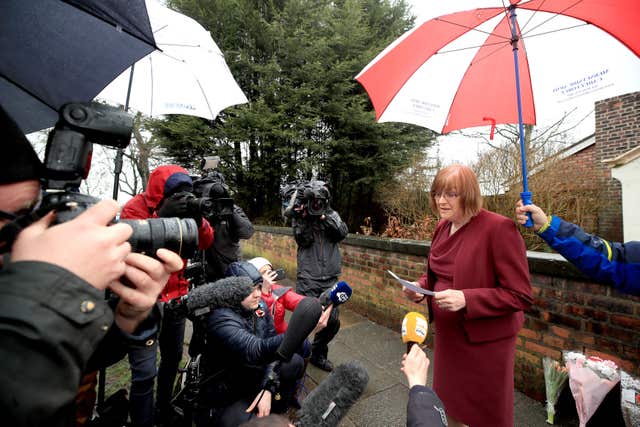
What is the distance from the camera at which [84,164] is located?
32.5 inches

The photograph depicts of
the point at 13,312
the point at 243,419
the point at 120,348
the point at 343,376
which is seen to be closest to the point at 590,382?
the point at 343,376

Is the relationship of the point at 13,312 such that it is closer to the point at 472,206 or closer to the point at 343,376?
the point at 343,376

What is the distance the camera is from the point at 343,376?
4.22 feet

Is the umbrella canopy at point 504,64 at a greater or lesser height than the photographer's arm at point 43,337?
greater

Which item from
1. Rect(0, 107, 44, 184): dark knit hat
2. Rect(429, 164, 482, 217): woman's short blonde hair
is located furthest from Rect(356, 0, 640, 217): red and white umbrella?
Rect(0, 107, 44, 184): dark knit hat

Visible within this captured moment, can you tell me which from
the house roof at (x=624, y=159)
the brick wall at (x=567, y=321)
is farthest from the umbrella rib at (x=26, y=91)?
the house roof at (x=624, y=159)

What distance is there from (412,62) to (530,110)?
0.89 m

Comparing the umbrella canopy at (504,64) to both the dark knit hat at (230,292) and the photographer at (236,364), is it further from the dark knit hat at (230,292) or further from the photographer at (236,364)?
the photographer at (236,364)

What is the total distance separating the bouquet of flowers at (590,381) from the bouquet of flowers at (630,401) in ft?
0.16

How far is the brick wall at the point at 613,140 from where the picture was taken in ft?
28.5

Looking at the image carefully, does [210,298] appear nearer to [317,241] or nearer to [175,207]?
[175,207]

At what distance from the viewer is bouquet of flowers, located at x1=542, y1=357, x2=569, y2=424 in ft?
7.42

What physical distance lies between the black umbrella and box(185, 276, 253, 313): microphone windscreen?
141 cm

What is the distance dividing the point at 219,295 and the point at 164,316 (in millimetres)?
526
